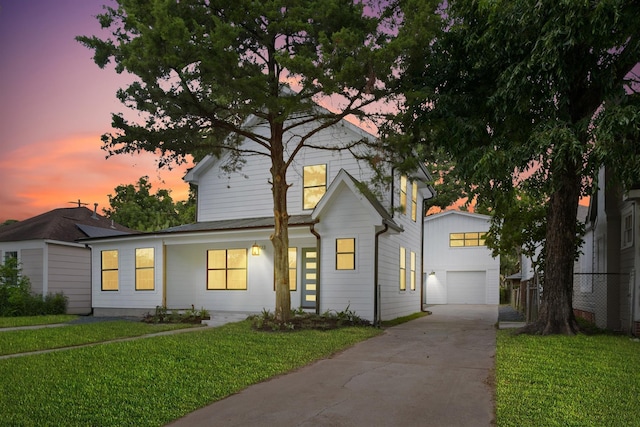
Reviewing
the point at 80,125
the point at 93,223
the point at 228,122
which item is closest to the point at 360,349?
the point at 228,122

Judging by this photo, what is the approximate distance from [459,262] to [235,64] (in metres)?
22.9

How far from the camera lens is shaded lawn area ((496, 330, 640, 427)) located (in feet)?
16.9

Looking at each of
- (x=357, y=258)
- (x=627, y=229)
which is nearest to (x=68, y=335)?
(x=357, y=258)

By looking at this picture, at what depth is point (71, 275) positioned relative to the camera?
2070 centimetres

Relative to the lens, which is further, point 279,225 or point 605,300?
point 605,300

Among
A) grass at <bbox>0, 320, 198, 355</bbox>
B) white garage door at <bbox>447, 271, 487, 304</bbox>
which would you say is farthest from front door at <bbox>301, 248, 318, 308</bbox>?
white garage door at <bbox>447, 271, 487, 304</bbox>

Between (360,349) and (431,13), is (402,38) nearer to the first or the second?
(431,13)

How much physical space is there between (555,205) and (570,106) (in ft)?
7.61

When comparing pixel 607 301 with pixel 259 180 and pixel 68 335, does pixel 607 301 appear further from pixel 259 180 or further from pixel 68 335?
pixel 68 335

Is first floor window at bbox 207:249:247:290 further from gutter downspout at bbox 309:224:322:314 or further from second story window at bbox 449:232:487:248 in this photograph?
second story window at bbox 449:232:487:248

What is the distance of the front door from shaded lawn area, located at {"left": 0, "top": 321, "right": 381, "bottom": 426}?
4.94 meters

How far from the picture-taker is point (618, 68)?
10516 mm

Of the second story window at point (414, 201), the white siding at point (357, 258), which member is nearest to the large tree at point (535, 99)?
the white siding at point (357, 258)

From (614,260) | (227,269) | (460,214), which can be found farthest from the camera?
(460,214)
